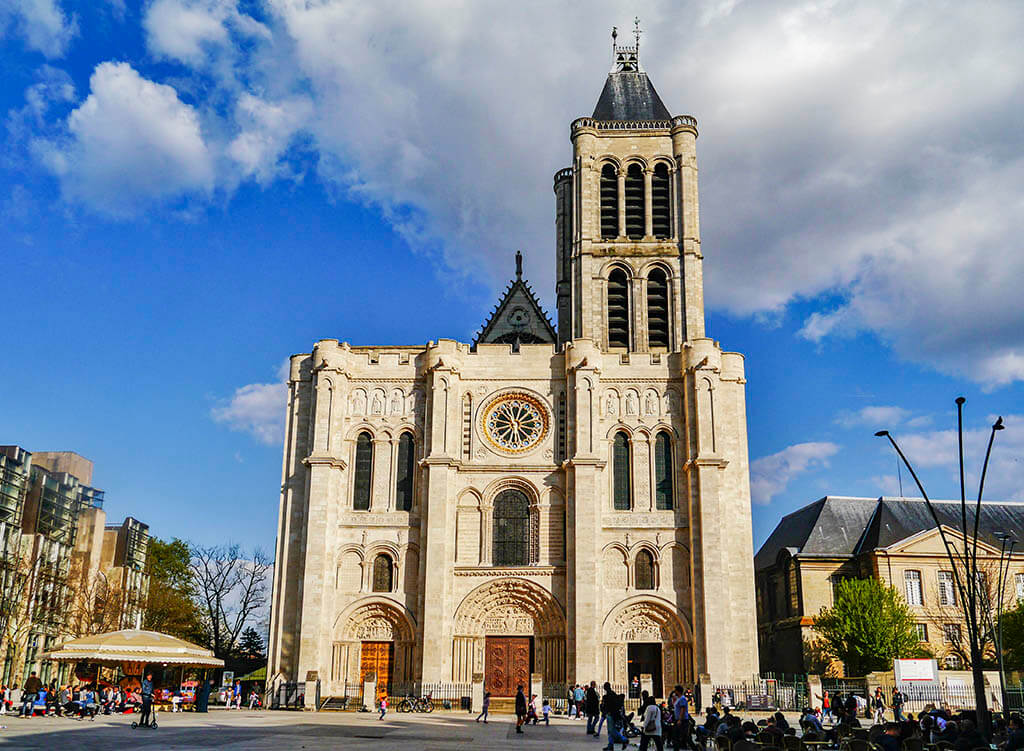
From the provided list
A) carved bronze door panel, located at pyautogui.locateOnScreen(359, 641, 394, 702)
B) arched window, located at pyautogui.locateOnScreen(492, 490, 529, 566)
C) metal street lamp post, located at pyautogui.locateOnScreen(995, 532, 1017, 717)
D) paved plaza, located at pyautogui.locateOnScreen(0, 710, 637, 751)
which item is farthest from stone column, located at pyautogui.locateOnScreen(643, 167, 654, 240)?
paved plaza, located at pyautogui.locateOnScreen(0, 710, 637, 751)

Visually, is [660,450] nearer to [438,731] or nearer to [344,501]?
[344,501]

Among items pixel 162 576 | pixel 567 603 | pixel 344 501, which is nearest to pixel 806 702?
pixel 567 603

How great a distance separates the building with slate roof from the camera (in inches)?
1795

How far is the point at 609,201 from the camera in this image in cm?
4719

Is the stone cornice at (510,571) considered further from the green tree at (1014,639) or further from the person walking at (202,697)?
the green tree at (1014,639)

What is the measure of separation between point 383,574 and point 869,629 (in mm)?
20742

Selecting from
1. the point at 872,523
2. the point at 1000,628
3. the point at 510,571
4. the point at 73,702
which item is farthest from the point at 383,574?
the point at 872,523

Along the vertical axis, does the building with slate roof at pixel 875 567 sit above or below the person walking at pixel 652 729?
above

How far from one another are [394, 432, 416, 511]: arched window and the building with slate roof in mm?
19953

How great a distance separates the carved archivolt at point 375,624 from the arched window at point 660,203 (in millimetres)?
21489

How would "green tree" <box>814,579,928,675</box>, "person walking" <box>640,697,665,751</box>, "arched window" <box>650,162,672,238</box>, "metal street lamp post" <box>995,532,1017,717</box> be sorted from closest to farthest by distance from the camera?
"person walking" <box>640,697,665,751</box>
"metal street lamp post" <box>995,532,1017,717</box>
"green tree" <box>814,579,928,675</box>
"arched window" <box>650,162,672,238</box>

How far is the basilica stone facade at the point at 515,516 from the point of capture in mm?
37906

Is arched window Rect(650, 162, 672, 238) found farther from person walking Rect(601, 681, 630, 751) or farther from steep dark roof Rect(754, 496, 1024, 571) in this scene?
person walking Rect(601, 681, 630, 751)

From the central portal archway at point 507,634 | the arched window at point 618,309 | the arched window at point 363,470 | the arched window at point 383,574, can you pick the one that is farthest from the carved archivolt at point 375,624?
the arched window at point 618,309
